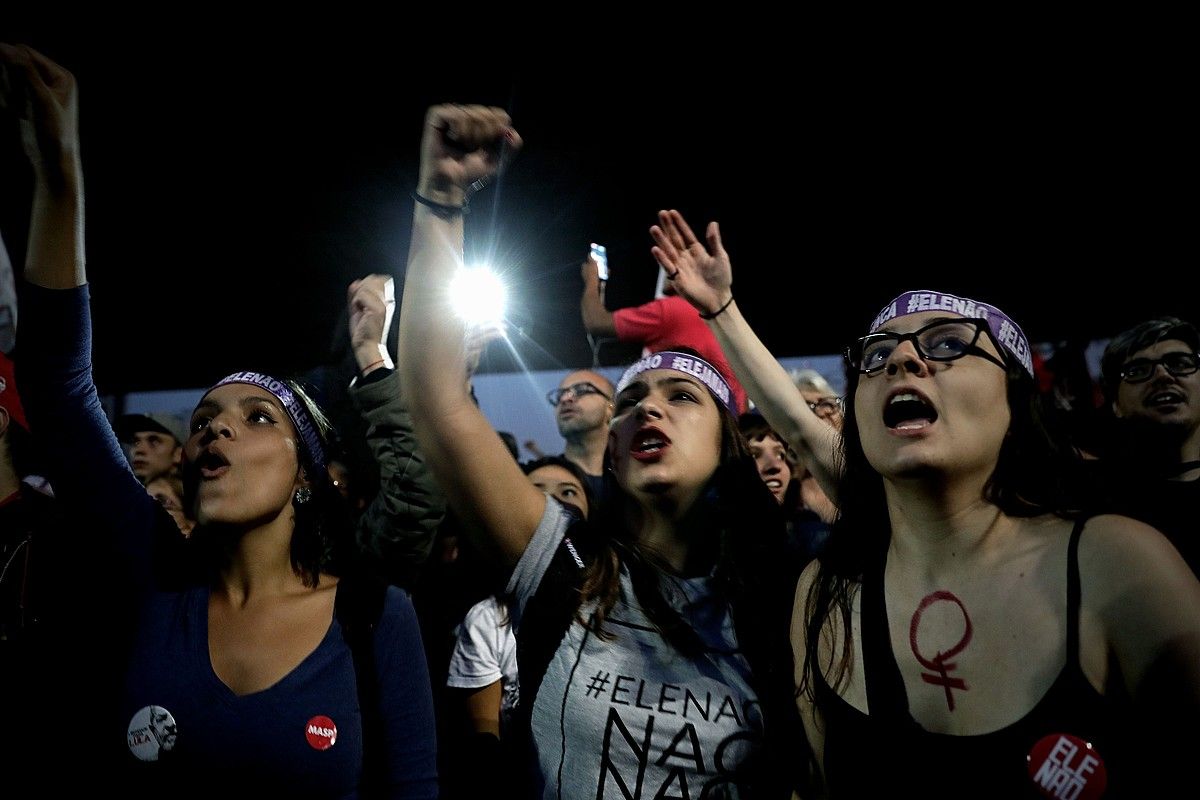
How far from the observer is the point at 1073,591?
1.46 meters

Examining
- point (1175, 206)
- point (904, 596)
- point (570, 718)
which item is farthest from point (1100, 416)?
point (1175, 206)

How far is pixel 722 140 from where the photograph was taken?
25.5 ft

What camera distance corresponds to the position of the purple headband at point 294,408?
7.66 ft

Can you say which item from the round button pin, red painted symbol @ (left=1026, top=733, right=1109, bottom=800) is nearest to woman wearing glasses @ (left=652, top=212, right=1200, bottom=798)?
red painted symbol @ (left=1026, top=733, right=1109, bottom=800)

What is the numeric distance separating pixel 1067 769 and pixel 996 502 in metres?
0.59

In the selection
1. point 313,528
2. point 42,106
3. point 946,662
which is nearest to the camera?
point 946,662

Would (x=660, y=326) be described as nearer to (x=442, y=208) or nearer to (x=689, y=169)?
(x=442, y=208)

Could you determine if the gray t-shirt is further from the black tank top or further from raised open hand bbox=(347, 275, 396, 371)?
raised open hand bbox=(347, 275, 396, 371)

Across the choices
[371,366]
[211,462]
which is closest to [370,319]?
[371,366]

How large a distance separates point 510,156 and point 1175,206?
8.84 m

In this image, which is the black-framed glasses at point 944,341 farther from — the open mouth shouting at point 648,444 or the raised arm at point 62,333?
the raised arm at point 62,333

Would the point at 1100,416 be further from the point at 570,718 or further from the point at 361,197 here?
the point at 361,197

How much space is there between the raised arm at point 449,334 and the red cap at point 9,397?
159 cm

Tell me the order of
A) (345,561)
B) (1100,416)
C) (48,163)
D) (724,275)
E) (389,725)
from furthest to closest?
(1100,416) → (724,275) → (345,561) → (389,725) → (48,163)
